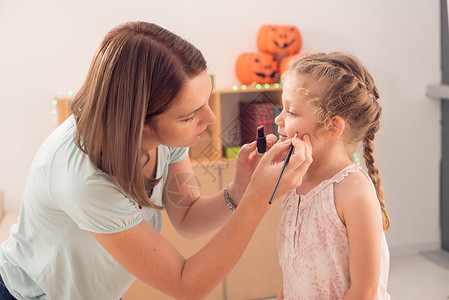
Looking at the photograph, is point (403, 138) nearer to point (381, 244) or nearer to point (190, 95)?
point (381, 244)

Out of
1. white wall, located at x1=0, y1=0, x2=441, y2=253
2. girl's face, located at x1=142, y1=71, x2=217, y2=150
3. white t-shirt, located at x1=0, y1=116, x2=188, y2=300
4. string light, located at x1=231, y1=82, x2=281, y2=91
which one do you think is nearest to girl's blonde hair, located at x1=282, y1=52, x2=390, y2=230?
girl's face, located at x1=142, y1=71, x2=217, y2=150

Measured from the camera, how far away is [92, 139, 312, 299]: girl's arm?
1090mm

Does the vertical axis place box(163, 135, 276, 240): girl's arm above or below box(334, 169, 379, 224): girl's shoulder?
below

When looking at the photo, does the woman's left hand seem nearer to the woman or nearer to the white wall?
the woman

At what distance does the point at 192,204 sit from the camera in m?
1.49

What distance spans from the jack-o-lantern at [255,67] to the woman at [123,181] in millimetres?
1647

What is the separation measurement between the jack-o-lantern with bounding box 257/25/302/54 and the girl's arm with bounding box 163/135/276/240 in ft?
4.84

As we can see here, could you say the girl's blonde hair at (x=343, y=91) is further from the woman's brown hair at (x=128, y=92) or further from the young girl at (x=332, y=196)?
the woman's brown hair at (x=128, y=92)

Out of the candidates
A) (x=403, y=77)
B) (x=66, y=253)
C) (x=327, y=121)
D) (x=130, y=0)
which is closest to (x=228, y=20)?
(x=130, y=0)

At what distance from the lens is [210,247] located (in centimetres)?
113

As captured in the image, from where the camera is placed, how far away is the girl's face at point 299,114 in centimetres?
127

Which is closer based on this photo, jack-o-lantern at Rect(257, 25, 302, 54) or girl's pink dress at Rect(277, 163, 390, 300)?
girl's pink dress at Rect(277, 163, 390, 300)

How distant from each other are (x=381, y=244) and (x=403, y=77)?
2.20 metres

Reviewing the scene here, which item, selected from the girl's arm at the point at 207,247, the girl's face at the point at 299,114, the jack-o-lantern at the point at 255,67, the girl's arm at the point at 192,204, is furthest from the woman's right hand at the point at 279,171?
the jack-o-lantern at the point at 255,67
